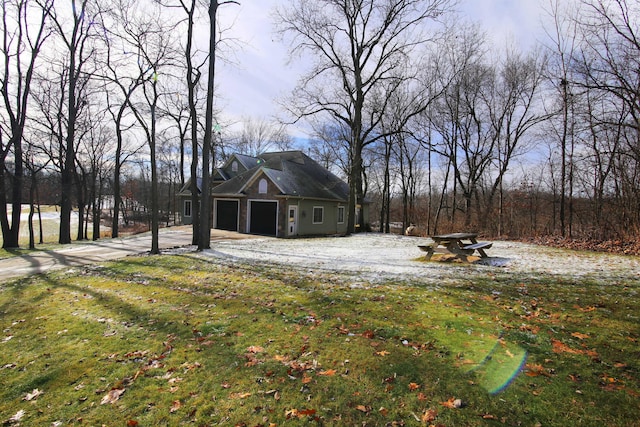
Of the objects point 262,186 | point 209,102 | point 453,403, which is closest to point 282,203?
point 262,186

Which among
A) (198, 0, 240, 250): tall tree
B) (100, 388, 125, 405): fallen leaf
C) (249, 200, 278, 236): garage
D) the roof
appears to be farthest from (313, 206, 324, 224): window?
(100, 388, 125, 405): fallen leaf

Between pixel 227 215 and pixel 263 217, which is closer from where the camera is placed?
pixel 263 217

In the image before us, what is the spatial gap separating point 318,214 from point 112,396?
19416 millimetres

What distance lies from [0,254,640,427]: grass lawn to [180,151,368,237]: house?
45.0ft

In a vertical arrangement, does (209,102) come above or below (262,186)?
above

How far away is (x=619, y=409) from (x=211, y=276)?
6763 mm

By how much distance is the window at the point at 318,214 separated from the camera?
21.8m

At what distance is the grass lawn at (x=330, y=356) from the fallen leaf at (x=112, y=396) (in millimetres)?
11

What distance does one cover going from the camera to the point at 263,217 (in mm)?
20609

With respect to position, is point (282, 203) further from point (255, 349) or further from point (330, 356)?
point (330, 356)

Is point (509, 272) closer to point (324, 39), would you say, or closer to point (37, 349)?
point (37, 349)

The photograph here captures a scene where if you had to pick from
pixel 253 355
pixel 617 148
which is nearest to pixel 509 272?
pixel 253 355

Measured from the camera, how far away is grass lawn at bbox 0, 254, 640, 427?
2.66 metres

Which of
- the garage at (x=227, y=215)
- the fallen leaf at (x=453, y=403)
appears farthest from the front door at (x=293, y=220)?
the fallen leaf at (x=453, y=403)
